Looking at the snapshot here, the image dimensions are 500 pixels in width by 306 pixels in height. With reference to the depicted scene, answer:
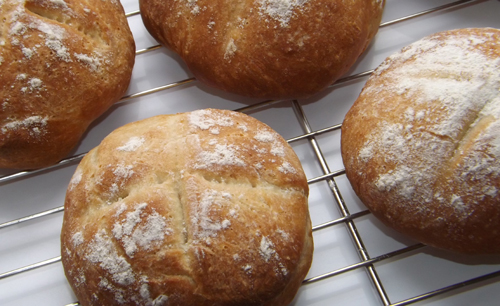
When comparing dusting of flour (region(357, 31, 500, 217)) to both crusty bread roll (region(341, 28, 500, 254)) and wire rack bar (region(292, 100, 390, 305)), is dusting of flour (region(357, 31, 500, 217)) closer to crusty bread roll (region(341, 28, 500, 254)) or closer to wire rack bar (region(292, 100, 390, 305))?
crusty bread roll (region(341, 28, 500, 254))

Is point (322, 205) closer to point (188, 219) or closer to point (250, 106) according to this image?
point (250, 106)

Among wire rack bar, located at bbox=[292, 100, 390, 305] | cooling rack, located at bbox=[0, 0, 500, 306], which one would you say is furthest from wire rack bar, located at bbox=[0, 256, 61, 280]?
wire rack bar, located at bbox=[292, 100, 390, 305]

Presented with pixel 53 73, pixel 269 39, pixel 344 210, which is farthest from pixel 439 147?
pixel 53 73

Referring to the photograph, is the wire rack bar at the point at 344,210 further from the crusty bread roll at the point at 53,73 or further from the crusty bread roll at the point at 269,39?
the crusty bread roll at the point at 53,73

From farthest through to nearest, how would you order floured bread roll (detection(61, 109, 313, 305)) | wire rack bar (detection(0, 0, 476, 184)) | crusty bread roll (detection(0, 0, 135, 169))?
1. wire rack bar (detection(0, 0, 476, 184))
2. crusty bread roll (detection(0, 0, 135, 169))
3. floured bread roll (detection(61, 109, 313, 305))

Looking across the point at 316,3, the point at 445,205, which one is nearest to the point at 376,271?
the point at 445,205

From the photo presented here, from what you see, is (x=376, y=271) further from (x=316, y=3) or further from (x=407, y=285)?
(x=316, y=3)

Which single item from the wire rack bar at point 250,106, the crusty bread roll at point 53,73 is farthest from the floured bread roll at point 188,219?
the wire rack bar at point 250,106
